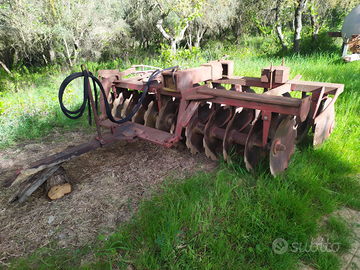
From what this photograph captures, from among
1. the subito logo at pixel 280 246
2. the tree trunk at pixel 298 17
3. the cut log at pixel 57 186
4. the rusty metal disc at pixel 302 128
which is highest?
the tree trunk at pixel 298 17

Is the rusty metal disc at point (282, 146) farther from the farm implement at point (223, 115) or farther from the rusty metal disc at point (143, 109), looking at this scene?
the rusty metal disc at point (143, 109)

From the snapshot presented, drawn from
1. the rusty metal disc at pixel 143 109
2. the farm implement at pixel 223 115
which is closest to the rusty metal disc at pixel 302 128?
the farm implement at pixel 223 115

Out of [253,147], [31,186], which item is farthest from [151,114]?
[31,186]

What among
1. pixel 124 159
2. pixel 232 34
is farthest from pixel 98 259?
pixel 232 34

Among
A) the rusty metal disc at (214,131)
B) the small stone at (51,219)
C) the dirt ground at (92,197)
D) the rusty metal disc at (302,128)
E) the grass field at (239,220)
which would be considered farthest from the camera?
the rusty metal disc at (302,128)

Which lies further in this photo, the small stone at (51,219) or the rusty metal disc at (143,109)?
the rusty metal disc at (143,109)

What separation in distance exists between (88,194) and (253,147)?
1823 millimetres

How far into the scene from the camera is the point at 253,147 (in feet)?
8.91

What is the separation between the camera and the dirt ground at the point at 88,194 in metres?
2.17

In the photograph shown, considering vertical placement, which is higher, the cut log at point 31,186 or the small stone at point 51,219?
the cut log at point 31,186

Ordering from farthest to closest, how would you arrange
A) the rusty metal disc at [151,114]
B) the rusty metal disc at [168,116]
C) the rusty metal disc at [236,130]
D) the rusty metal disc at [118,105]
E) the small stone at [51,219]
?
the rusty metal disc at [118,105], the rusty metal disc at [151,114], the rusty metal disc at [168,116], the rusty metal disc at [236,130], the small stone at [51,219]

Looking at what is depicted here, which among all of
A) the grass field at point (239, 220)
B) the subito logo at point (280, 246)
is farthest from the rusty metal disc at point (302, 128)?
the subito logo at point (280, 246)

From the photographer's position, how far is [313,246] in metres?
1.94

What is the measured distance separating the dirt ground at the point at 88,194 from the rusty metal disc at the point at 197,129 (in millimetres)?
201
